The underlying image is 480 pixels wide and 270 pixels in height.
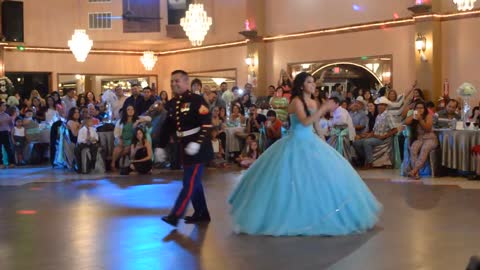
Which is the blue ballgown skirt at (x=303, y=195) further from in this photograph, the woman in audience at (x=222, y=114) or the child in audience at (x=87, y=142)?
the woman in audience at (x=222, y=114)

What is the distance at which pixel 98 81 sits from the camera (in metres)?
21.5

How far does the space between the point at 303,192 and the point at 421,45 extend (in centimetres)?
959

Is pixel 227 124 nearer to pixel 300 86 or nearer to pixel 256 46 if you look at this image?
pixel 256 46

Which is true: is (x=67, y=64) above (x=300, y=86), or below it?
A: above

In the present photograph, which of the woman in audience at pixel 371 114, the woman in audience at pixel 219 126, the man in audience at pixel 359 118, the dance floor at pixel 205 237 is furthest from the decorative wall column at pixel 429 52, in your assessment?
the dance floor at pixel 205 237

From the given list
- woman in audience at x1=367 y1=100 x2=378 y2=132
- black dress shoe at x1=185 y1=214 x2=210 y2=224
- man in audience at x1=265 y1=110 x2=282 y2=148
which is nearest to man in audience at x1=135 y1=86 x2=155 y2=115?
man in audience at x1=265 y1=110 x2=282 y2=148

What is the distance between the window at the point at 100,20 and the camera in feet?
67.1

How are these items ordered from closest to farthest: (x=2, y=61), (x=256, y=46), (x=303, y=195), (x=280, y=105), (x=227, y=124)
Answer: (x=303, y=195) < (x=280, y=105) < (x=227, y=124) < (x=256, y=46) < (x=2, y=61)

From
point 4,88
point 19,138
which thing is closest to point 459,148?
point 19,138

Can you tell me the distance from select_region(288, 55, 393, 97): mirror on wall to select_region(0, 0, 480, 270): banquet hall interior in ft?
0.11

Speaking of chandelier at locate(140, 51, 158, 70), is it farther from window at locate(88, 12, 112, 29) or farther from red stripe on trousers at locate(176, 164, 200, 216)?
red stripe on trousers at locate(176, 164, 200, 216)

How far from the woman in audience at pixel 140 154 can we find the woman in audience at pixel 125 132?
0.27 metres

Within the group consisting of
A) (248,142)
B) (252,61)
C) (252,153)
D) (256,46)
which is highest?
(256,46)

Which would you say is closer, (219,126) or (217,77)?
(219,126)
